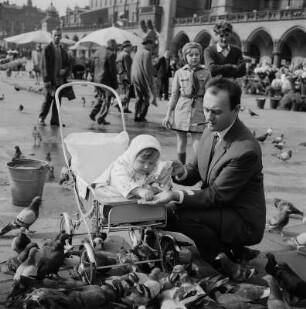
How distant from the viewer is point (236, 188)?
3.29 metres

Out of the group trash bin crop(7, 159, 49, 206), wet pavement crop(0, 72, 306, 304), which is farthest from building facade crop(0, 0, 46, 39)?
trash bin crop(7, 159, 49, 206)

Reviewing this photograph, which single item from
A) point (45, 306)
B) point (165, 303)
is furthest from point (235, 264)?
point (45, 306)

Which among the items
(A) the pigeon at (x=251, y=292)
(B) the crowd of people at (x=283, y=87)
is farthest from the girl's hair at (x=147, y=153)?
(B) the crowd of people at (x=283, y=87)

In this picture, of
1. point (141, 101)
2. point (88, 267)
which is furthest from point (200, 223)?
point (141, 101)

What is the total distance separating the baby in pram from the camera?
10.3 ft

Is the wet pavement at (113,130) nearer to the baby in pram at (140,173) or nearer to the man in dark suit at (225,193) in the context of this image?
the man in dark suit at (225,193)

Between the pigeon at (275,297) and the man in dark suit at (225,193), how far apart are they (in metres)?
0.52

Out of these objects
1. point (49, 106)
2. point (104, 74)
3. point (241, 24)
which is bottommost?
point (49, 106)

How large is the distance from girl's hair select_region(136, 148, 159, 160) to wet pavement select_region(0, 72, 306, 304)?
4.39 feet

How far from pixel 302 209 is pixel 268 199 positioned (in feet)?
1.46

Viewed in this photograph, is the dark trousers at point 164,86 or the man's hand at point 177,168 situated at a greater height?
the man's hand at point 177,168

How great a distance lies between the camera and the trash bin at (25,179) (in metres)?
4.68

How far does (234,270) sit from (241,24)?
145 ft

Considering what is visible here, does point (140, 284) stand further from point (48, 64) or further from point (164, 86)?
point (164, 86)
